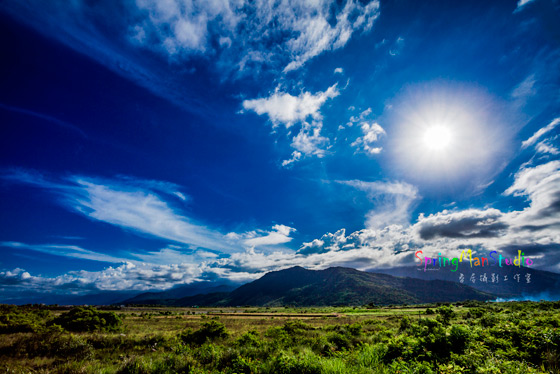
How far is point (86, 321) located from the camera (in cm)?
2425

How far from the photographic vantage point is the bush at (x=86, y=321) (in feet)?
76.7

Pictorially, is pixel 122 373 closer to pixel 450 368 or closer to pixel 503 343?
pixel 450 368

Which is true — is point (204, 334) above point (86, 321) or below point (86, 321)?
above

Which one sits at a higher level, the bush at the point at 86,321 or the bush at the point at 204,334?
the bush at the point at 204,334

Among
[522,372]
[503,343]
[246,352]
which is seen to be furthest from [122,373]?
[503,343]

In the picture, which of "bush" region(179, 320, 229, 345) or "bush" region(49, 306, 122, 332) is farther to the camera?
"bush" region(49, 306, 122, 332)

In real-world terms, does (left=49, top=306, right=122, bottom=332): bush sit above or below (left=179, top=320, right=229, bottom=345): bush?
below

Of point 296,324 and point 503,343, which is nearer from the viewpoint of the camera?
point 503,343

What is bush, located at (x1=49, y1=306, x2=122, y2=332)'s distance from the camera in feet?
76.7

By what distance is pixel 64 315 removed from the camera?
25.2 m

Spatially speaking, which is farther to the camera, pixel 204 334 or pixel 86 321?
pixel 86 321

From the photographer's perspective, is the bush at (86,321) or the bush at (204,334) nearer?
the bush at (204,334)

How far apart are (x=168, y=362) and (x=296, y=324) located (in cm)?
1599

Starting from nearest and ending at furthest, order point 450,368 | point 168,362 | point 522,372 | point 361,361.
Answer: point 522,372, point 450,368, point 361,361, point 168,362
